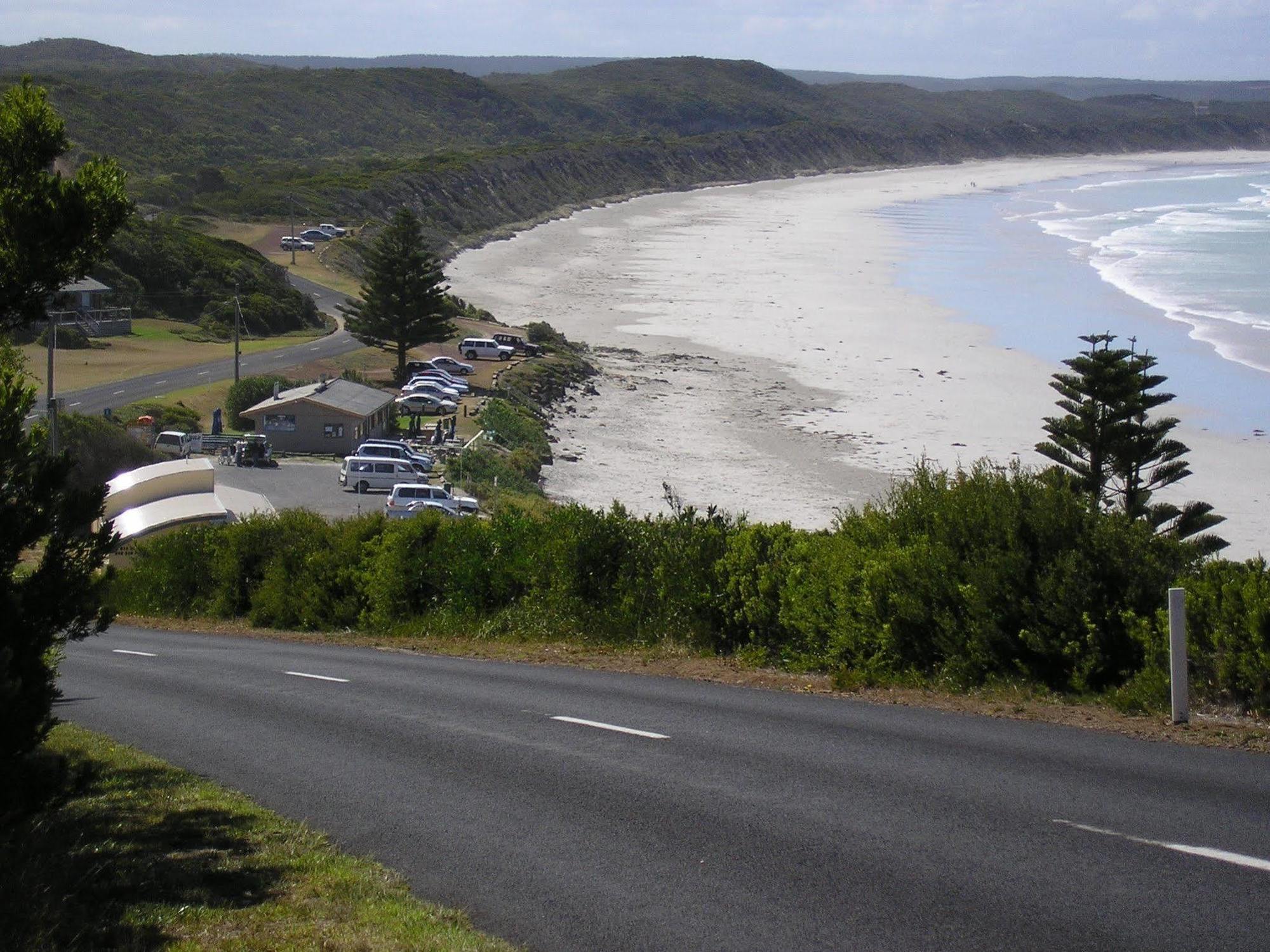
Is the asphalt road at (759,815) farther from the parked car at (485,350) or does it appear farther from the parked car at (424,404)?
the parked car at (485,350)

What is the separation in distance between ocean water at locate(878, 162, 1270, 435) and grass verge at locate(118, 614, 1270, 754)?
2621 centimetres

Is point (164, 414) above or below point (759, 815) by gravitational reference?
above

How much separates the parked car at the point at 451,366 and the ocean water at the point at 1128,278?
69.1 feet

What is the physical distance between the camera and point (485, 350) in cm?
5603

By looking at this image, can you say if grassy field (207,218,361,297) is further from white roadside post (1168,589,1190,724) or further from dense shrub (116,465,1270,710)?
white roadside post (1168,589,1190,724)

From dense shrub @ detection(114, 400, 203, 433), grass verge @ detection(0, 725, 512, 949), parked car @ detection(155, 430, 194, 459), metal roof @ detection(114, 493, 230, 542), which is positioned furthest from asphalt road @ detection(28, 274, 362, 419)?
grass verge @ detection(0, 725, 512, 949)

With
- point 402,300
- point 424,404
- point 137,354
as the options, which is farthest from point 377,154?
point 424,404

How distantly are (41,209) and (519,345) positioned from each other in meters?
49.5

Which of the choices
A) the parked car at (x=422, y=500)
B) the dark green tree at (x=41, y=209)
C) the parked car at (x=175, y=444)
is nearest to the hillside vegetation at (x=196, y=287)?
the parked car at (x=175, y=444)

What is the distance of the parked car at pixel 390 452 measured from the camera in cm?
3728

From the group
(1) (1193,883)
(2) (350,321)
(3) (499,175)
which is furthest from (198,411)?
(3) (499,175)

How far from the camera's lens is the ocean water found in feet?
135

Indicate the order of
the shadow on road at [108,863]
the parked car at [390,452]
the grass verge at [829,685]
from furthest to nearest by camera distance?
the parked car at [390,452] → the grass verge at [829,685] → the shadow on road at [108,863]

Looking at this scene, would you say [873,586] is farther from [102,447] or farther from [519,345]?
[519,345]
